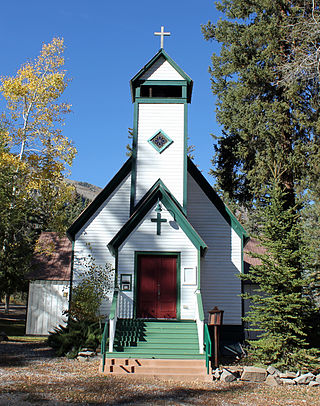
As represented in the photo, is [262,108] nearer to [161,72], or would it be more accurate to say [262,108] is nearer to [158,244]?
[161,72]

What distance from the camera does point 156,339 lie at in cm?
1262

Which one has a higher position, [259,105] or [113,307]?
[259,105]

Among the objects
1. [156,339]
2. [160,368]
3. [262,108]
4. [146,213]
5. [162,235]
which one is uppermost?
[262,108]

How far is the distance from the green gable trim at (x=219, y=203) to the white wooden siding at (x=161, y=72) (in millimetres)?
3572

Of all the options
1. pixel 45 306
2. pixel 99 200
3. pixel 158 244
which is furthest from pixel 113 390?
pixel 45 306

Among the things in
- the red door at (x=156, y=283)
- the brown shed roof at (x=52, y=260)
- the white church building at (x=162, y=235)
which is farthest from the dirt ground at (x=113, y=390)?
the brown shed roof at (x=52, y=260)

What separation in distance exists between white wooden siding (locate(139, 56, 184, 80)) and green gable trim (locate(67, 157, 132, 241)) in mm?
3504

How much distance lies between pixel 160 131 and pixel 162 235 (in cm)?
443

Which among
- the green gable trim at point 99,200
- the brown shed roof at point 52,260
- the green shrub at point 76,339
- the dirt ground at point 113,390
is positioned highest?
the green gable trim at point 99,200

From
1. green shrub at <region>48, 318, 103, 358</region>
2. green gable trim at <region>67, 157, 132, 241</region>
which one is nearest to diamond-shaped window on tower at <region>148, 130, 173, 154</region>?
green gable trim at <region>67, 157, 132, 241</region>

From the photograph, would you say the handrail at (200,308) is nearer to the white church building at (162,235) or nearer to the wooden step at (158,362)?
the white church building at (162,235)

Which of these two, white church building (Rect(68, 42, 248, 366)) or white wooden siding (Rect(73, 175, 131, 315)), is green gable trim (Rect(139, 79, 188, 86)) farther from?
white wooden siding (Rect(73, 175, 131, 315))

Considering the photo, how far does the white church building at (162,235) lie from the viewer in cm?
1401

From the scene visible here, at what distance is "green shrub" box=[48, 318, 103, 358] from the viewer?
1334cm
